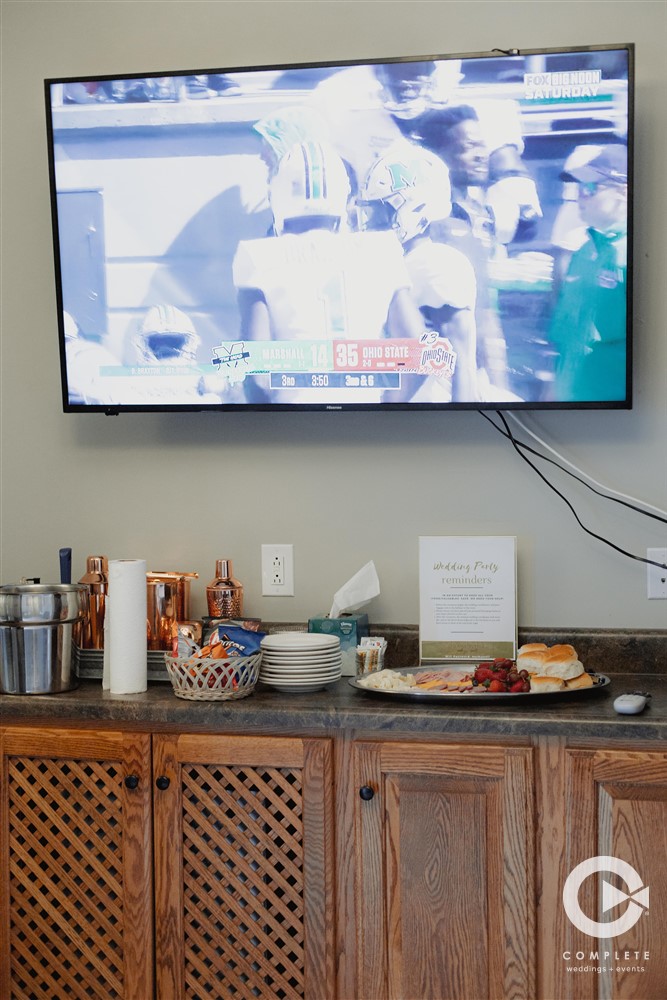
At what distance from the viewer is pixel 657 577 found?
2.23m

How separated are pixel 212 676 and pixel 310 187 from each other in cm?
107

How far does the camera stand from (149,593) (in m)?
2.24

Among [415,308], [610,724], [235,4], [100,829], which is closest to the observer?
[610,724]

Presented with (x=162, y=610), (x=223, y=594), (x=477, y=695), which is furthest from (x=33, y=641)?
(x=477, y=695)

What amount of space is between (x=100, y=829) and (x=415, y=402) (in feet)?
3.59

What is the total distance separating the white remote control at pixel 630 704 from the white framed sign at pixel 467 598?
0.40 metres

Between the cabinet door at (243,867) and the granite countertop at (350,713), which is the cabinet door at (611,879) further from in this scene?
the cabinet door at (243,867)

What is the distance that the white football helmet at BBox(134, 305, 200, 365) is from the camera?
2.27 meters

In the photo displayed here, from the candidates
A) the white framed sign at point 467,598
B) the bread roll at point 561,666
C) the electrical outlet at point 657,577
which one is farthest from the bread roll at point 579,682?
the electrical outlet at point 657,577

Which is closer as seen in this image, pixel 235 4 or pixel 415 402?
pixel 415 402

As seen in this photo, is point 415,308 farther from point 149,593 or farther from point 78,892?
point 78,892

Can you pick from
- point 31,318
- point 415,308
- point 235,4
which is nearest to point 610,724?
point 415,308

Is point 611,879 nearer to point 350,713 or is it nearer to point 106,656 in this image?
point 350,713

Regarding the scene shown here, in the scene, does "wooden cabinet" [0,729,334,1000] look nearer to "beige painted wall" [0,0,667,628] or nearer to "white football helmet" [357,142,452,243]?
"beige painted wall" [0,0,667,628]
